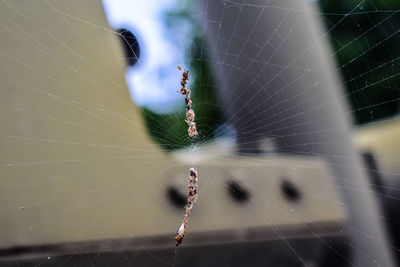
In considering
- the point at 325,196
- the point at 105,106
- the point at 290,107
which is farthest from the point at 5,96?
the point at 325,196

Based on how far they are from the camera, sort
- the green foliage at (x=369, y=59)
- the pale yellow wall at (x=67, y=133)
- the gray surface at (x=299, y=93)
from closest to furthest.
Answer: the pale yellow wall at (x=67, y=133) → the gray surface at (x=299, y=93) → the green foliage at (x=369, y=59)

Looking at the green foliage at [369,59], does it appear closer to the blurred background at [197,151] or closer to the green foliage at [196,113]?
the blurred background at [197,151]

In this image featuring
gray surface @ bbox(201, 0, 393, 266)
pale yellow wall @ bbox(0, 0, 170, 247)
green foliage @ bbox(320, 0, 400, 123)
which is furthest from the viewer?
green foliage @ bbox(320, 0, 400, 123)

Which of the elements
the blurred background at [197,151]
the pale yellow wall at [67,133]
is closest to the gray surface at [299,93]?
the blurred background at [197,151]

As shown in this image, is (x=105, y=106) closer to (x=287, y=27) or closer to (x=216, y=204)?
(x=216, y=204)

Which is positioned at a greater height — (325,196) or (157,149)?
(157,149)

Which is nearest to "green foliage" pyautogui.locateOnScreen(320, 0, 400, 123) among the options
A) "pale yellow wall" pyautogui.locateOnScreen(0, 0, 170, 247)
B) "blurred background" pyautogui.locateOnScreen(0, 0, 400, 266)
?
"blurred background" pyautogui.locateOnScreen(0, 0, 400, 266)

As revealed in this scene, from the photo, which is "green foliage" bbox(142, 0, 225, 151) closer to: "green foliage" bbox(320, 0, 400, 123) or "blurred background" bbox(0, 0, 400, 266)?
"blurred background" bbox(0, 0, 400, 266)

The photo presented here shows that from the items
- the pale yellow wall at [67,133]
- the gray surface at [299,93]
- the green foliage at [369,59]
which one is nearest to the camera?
the pale yellow wall at [67,133]
